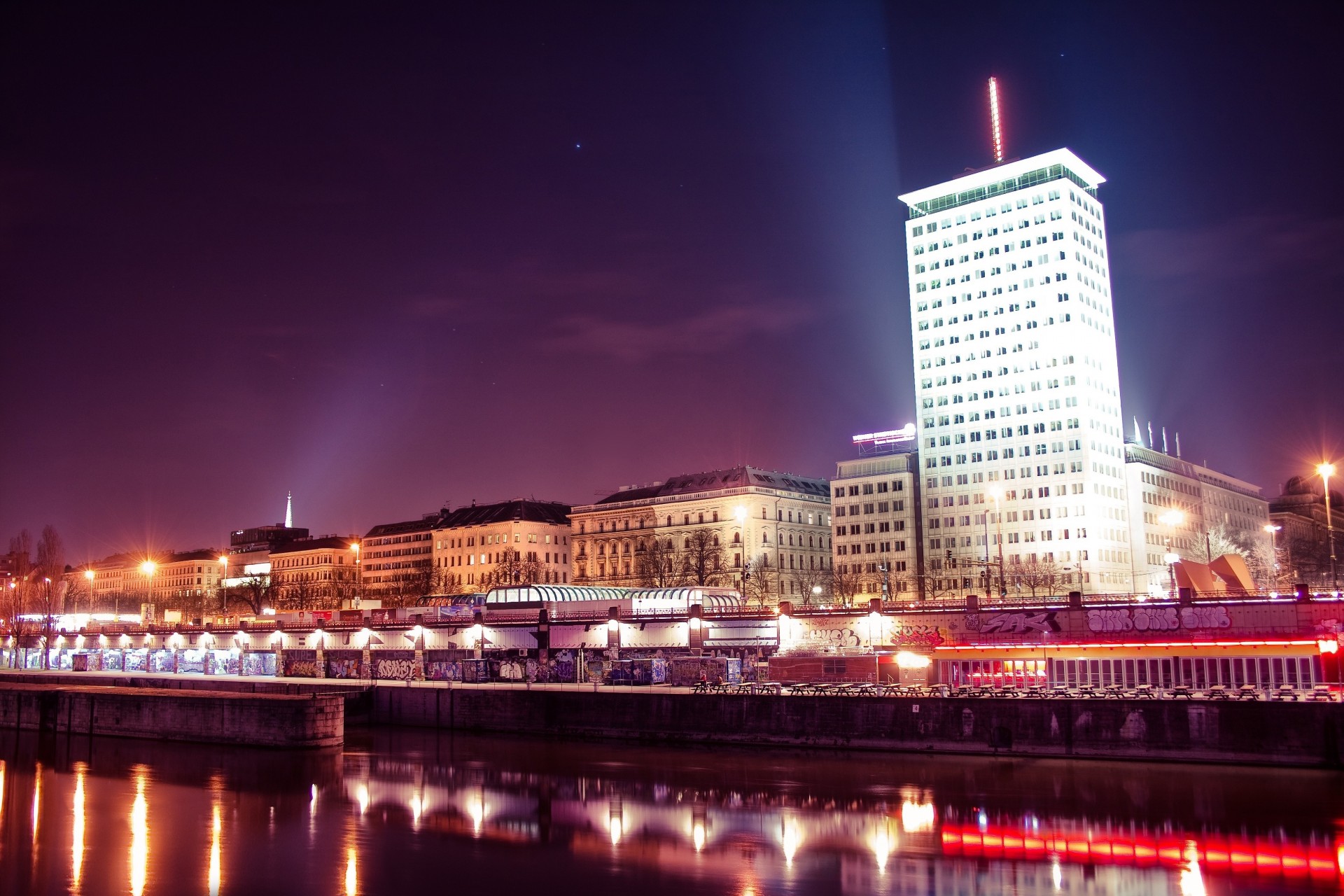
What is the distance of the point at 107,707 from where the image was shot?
8950 centimetres

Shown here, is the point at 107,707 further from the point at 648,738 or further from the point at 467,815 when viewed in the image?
the point at 467,815

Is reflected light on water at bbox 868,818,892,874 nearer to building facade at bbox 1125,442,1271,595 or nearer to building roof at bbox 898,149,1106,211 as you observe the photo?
building facade at bbox 1125,442,1271,595

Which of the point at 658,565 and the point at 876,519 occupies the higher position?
the point at 876,519

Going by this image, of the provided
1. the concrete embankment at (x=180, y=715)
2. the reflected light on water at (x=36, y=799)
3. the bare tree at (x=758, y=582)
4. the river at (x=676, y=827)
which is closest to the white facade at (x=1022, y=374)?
the bare tree at (x=758, y=582)

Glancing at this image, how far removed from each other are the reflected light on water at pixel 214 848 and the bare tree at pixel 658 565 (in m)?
109

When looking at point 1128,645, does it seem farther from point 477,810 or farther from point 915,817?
point 477,810

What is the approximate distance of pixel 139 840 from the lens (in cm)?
4997

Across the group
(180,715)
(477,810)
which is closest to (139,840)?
(477,810)

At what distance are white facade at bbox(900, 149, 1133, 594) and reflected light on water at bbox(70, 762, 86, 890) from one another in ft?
400

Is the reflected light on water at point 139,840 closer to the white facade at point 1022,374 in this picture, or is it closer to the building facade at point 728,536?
the building facade at point 728,536

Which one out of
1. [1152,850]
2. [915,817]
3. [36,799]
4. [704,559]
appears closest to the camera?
[1152,850]

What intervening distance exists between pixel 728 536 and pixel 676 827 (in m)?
133

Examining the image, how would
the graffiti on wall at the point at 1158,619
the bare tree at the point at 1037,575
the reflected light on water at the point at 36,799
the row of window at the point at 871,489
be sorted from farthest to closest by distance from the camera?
the row of window at the point at 871,489
the bare tree at the point at 1037,575
the graffiti on wall at the point at 1158,619
the reflected light on water at the point at 36,799

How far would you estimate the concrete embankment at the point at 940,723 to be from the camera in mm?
59875
